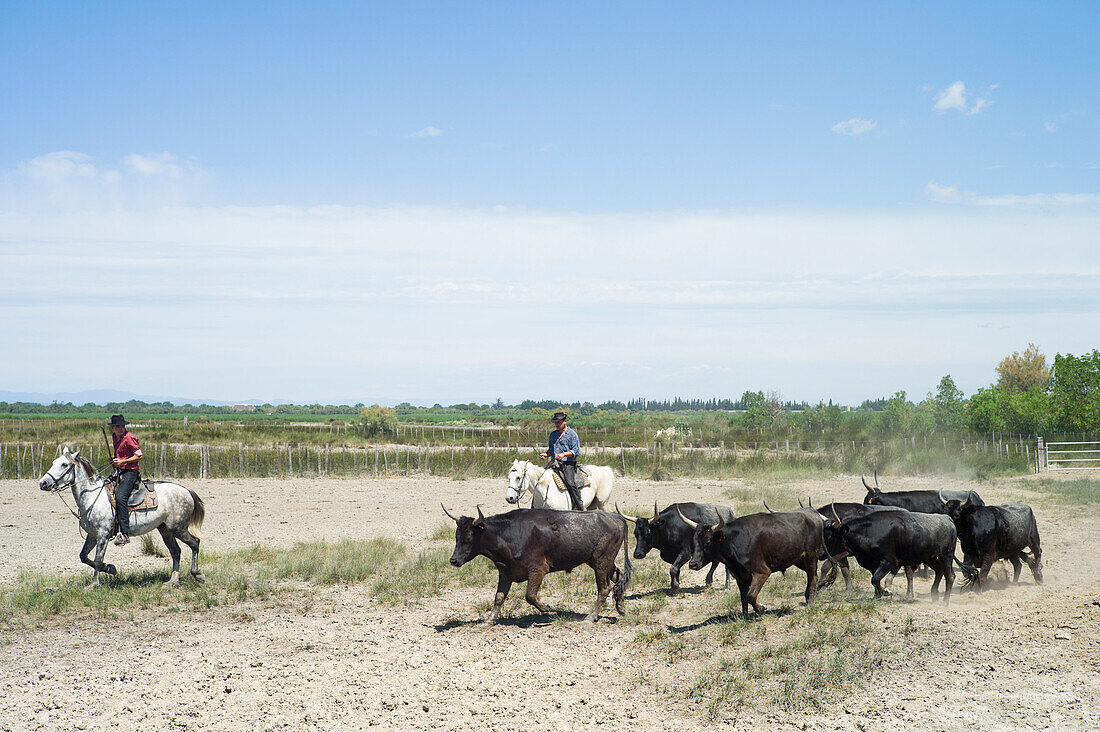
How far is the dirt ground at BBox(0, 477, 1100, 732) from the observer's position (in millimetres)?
6508

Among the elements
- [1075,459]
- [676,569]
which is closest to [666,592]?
[676,569]

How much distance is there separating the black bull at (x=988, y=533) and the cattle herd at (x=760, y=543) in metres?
0.01

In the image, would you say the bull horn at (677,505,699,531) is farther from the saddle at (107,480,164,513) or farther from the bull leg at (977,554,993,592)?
the saddle at (107,480,164,513)

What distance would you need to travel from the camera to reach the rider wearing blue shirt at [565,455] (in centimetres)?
1291

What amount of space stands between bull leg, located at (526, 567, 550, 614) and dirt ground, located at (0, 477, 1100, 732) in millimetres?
213

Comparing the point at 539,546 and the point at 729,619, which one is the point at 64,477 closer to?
the point at 539,546

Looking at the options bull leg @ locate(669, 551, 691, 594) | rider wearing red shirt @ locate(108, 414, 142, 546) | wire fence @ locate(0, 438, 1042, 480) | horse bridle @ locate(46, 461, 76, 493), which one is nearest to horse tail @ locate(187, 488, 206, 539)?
rider wearing red shirt @ locate(108, 414, 142, 546)

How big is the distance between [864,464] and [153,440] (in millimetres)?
33804

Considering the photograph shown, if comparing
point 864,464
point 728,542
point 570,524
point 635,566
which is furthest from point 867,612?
point 864,464

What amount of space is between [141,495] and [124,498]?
26 centimetres

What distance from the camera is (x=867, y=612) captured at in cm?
884

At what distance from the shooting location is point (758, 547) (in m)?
9.14

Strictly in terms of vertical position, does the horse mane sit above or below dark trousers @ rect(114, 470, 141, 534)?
above

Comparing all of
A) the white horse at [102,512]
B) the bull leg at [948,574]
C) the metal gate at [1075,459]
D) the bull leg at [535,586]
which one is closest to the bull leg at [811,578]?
the bull leg at [948,574]
